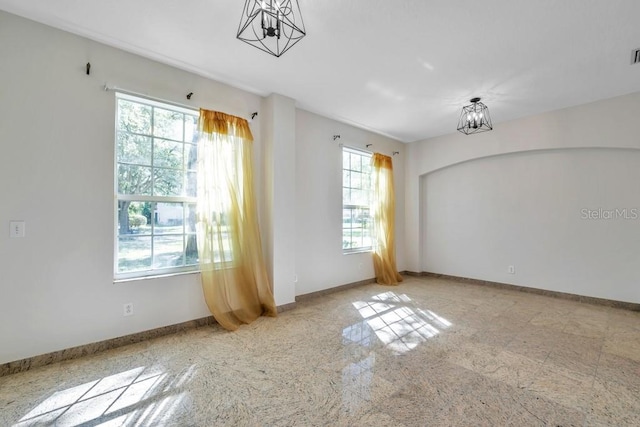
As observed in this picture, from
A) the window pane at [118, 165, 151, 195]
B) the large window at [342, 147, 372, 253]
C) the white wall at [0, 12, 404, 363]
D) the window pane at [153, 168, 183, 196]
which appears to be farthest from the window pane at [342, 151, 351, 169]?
the window pane at [118, 165, 151, 195]

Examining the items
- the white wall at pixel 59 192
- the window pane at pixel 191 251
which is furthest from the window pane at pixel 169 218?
the white wall at pixel 59 192

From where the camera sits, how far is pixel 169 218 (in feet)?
10.5

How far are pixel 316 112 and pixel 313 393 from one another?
3.78 metres

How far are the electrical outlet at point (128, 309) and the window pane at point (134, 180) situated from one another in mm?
1117

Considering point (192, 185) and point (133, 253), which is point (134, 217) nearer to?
point (133, 253)

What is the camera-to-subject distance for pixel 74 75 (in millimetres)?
2617

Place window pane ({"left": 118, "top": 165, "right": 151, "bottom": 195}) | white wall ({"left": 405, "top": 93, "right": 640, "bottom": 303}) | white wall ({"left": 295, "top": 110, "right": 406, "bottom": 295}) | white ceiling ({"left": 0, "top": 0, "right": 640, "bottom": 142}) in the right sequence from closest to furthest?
1. white ceiling ({"left": 0, "top": 0, "right": 640, "bottom": 142})
2. window pane ({"left": 118, "top": 165, "right": 151, "bottom": 195})
3. white wall ({"left": 405, "top": 93, "right": 640, "bottom": 303})
4. white wall ({"left": 295, "top": 110, "right": 406, "bottom": 295})

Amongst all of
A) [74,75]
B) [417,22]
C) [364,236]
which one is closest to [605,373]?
[417,22]

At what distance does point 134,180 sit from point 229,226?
1074 millimetres

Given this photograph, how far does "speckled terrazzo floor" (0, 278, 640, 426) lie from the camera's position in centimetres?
186

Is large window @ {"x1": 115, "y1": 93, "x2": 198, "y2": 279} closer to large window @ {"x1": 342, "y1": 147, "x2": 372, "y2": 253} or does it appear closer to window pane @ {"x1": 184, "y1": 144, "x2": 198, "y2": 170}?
window pane @ {"x1": 184, "y1": 144, "x2": 198, "y2": 170}

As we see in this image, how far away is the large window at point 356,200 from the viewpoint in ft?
16.9

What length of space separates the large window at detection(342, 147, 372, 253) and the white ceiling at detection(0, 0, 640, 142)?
1332mm

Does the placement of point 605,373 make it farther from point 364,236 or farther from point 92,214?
point 92,214
